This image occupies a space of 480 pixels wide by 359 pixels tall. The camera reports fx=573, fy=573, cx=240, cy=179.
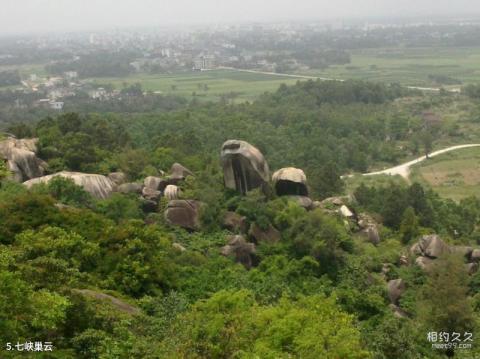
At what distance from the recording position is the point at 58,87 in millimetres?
101938

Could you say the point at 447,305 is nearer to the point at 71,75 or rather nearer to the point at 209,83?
the point at 209,83

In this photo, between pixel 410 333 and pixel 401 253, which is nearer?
pixel 410 333

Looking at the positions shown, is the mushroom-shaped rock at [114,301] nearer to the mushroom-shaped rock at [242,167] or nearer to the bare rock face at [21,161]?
the mushroom-shaped rock at [242,167]

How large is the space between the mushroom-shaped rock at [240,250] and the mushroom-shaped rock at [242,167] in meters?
4.41

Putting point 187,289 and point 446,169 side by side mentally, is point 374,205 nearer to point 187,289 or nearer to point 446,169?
point 187,289

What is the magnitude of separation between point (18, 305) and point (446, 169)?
152ft

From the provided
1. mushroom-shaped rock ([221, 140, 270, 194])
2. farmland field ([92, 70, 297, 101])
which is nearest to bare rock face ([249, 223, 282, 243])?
mushroom-shaped rock ([221, 140, 270, 194])

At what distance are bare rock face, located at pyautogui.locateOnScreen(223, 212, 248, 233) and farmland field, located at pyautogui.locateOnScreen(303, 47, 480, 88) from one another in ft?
259

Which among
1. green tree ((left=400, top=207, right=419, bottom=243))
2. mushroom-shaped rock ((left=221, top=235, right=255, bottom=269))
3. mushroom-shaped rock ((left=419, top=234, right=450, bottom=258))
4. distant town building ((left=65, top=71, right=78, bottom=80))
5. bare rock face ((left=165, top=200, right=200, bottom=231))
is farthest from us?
distant town building ((left=65, top=71, right=78, bottom=80))

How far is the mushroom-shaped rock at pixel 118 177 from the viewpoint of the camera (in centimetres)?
2828

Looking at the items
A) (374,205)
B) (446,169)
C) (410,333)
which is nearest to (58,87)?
(446,169)

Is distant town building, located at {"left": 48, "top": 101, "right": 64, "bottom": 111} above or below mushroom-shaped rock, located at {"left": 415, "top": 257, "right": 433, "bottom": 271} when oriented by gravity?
below

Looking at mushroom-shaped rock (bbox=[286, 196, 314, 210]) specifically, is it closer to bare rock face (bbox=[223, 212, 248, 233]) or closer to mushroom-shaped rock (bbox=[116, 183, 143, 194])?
bare rock face (bbox=[223, 212, 248, 233])

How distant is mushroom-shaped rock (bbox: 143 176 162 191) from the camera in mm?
27438
